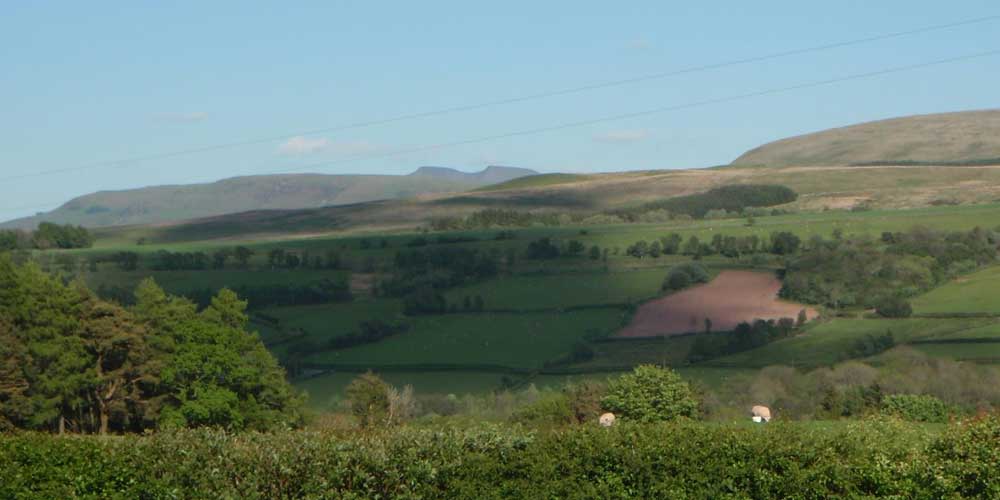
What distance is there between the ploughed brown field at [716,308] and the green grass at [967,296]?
6.38 m

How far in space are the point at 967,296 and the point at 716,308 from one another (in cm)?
1384

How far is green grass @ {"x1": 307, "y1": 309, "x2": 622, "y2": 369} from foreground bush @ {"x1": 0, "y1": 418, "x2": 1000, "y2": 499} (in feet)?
158

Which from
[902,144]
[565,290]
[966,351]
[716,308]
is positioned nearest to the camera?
[966,351]

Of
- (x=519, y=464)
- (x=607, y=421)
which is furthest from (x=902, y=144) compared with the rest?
(x=519, y=464)

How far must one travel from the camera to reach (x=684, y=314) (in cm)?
7062

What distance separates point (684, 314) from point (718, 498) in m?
56.2

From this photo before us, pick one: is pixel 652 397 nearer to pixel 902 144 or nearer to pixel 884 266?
pixel 884 266

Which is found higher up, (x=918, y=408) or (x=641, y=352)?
(x=918, y=408)

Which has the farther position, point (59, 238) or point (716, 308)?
point (59, 238)

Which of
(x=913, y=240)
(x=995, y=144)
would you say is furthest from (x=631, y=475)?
(x=995, y=144)

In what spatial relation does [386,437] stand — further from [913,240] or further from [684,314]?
[913,240]

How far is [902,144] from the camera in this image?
149125 mm

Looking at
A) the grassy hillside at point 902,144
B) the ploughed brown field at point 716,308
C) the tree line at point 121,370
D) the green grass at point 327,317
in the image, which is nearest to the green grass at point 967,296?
the ploughed brown field at point 716,308

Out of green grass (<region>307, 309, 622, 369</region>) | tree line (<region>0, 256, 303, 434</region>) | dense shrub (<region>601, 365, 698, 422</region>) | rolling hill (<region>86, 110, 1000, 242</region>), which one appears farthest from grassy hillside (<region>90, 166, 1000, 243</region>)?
dense shrub (<region>601, 365, 698, 422</region>)
